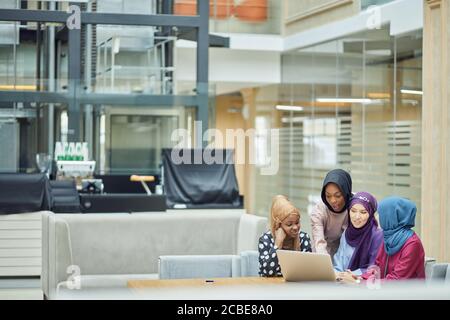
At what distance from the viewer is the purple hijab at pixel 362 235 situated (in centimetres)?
424

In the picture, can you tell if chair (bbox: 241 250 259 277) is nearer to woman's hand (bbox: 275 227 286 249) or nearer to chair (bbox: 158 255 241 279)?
chair (bbox: 158 255 241 279)

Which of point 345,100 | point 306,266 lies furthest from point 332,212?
point 345,100

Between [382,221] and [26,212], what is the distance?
409 centimetres

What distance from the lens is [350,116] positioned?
469 inches

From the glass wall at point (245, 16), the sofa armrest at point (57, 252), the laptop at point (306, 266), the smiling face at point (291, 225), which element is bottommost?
the sofa armrest at point (57, 252)

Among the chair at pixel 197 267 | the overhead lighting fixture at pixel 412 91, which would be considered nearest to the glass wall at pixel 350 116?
the overhead lighting fixture at pixel 412 91

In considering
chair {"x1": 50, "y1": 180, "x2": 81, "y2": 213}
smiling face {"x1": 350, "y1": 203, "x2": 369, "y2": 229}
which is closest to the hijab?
smiling face {"x1": 350, "y1": 203, "x2": 369, "y2": 229}

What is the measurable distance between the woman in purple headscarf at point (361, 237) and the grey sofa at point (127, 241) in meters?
1.60

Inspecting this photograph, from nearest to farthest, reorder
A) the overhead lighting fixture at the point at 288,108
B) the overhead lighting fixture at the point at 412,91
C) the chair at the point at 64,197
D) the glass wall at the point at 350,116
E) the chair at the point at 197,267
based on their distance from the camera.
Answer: the chair at the point at 197,267
the chair at the point at 64,197
the overhead lighting fixture at the point at 412,91
the glass wall at the point at 350,116
the overhead lighting fixture at the point at 288,108

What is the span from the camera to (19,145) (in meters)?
9.74

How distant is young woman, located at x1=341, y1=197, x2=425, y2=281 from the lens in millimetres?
3846

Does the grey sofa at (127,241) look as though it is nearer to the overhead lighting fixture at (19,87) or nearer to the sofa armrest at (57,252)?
the sofa armrest at (57,252)
